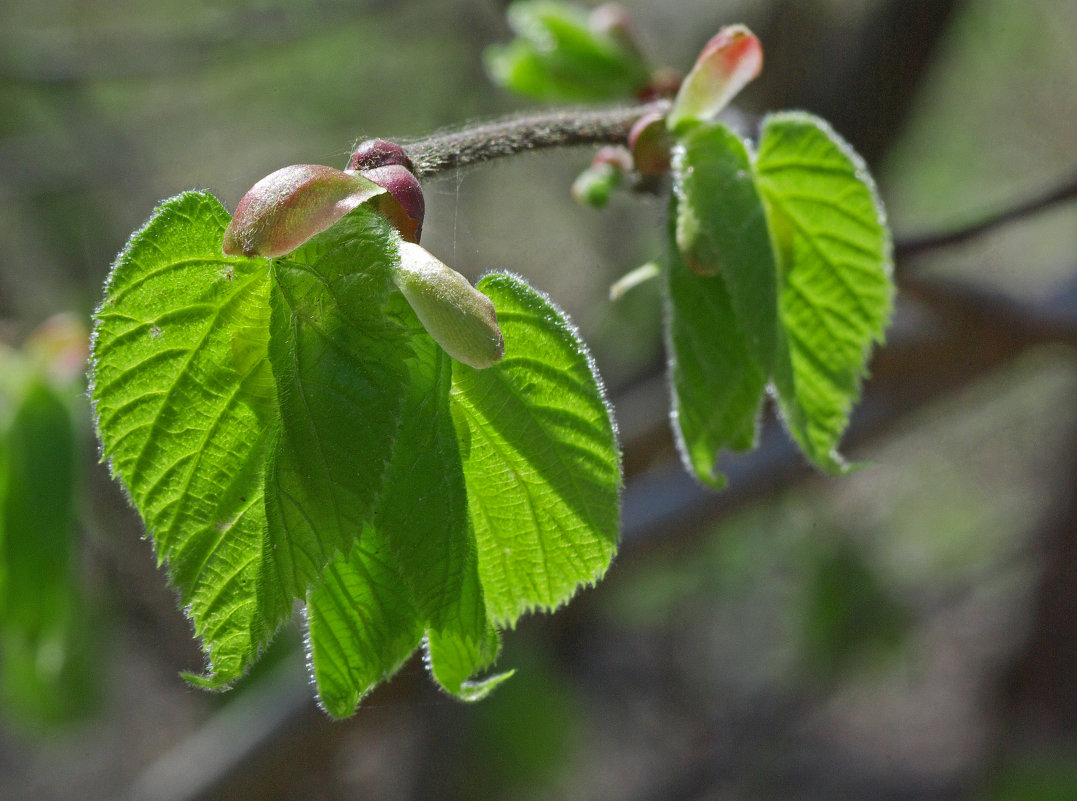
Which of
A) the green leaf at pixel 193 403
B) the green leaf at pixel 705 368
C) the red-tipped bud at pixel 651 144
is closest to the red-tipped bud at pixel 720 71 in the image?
the red-tipped bud at pixel 651 144

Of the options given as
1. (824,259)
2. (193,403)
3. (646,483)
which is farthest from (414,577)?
(646,483)

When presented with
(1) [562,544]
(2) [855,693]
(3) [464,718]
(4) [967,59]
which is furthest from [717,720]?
(1) [562,544]

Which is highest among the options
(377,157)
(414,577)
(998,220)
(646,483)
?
(377,157)

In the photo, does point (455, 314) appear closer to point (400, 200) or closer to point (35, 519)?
point (400, 200)

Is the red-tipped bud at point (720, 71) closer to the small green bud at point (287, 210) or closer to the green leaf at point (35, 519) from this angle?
the small green bud at point (287, 210)

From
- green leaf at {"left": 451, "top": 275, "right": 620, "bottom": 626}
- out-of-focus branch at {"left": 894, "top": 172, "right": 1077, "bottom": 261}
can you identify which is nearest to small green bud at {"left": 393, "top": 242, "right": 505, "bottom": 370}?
green leaf at {"left": 451, "top": 275, "right": 620, "bottom": 626}

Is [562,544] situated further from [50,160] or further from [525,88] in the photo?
[50,160]
